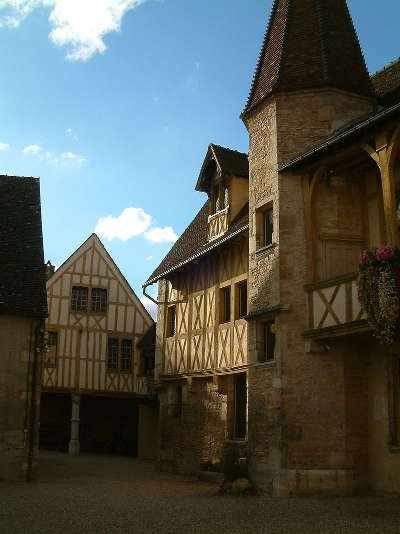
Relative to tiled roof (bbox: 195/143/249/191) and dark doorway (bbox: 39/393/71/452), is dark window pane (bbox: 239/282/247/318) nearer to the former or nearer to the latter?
tiled roof (bbox: 195/143/249/191)

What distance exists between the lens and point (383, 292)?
28.5ft

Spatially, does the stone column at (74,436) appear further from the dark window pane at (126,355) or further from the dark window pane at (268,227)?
the dark window pane at (268,227)

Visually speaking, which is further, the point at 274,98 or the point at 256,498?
the point at 274,98

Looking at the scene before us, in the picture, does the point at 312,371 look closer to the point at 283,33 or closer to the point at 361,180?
the point at 361,180

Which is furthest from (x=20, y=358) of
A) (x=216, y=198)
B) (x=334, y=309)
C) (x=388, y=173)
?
(x=388, y=173)

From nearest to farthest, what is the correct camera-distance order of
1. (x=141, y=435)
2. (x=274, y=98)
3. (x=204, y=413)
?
(x=274, y=98) < (x=204, y=413) < (x=141, y=435)

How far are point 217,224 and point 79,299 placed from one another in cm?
978

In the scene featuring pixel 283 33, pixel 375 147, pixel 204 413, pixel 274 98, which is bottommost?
pixel 204 413

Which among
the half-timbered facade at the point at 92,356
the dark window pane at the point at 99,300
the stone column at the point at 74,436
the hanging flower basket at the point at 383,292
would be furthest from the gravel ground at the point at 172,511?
the dark window pane at the point at 99,300

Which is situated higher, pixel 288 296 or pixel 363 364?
pixel 288 296

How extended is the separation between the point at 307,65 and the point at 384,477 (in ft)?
24.3

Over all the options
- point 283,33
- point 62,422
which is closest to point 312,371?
point 283,33

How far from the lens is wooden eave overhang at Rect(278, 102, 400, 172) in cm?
927

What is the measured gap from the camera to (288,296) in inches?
444
